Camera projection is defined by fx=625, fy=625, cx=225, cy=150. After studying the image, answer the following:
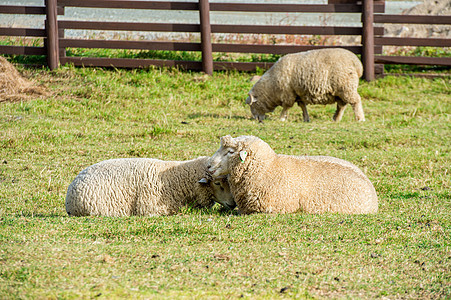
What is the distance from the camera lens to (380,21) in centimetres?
1455

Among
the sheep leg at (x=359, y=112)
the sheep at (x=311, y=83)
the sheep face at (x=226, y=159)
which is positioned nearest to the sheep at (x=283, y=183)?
the sheep face at (x=226, y=159)

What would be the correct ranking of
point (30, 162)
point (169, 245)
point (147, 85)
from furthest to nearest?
point (147, 85)
point (30, 162)
point (169, 245)

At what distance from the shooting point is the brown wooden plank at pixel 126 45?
1412 centimetres

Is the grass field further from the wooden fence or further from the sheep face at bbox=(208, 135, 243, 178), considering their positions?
the wooden fence

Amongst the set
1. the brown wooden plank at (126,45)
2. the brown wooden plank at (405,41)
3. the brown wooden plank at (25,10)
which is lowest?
the brown wooden plank at (405,41)

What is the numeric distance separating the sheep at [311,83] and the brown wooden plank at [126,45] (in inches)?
112

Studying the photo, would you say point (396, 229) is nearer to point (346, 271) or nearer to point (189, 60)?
point (346, 271)

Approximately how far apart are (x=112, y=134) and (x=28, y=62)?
18.4 feet

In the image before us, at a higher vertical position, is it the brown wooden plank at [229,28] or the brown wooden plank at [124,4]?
the brown wooden plank at [124,4]

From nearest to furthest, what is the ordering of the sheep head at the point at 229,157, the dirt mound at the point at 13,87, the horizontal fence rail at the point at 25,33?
the sheep head at the point at 229,157, the dirt mound at the point at 13,87, the horizontal fence rail at the point at 25,33

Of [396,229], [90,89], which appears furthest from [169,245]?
[90,89]

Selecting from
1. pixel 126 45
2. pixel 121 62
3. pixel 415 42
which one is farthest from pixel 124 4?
pixel 415 42

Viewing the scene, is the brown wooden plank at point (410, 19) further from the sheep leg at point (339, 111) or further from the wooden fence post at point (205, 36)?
the wooden fence post at point (205, 36)

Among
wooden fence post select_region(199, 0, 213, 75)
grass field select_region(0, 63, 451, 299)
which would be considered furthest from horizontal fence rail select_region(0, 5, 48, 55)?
wooden fence post select_region(199, 0, 213, 75)
